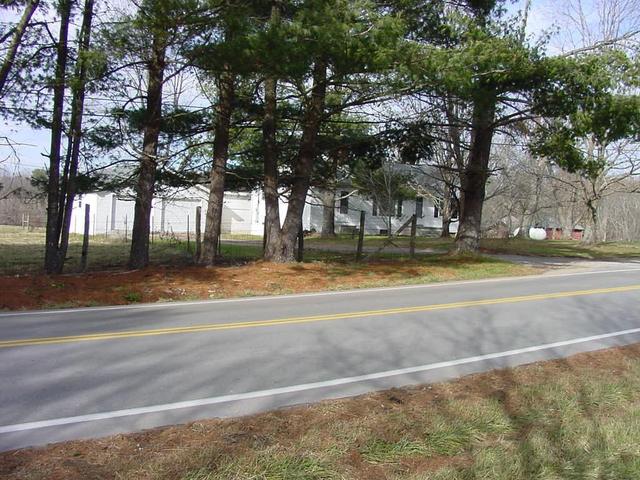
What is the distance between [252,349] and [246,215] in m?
43.3

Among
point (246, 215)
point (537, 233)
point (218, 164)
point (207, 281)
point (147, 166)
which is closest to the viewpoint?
point (207, 281)

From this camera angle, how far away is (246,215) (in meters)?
50.2

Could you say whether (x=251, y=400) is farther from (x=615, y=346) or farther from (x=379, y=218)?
(x=379, y=218)

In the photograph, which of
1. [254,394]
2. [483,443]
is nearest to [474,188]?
[254,394]

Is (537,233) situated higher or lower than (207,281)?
higher

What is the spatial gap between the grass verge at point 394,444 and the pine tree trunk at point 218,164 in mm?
12460

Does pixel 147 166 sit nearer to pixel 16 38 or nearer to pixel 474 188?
pixel 16 38

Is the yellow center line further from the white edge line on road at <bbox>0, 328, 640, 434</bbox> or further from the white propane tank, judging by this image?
the white propane tank

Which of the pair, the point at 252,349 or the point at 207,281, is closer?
the point at 252,349

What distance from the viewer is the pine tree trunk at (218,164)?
16.5 metres

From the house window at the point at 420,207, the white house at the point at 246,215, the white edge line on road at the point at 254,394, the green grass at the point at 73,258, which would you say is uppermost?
the house window at the point at 420,207

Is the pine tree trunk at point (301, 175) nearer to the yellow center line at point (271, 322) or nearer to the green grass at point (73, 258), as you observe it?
the green grass at point (73, 258)

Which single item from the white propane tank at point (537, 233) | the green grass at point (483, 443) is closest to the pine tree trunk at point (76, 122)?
the green grass at point (483, 443)

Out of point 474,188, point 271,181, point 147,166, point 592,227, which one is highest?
point 474,188
